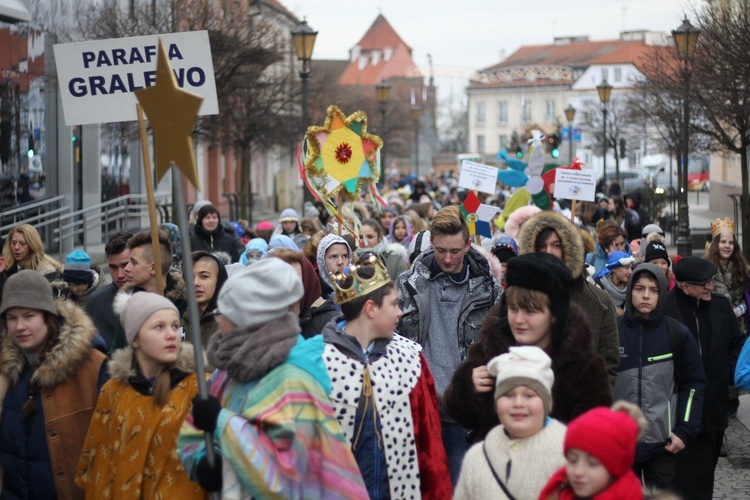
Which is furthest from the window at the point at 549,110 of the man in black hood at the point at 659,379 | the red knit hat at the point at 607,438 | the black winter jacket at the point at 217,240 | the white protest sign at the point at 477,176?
the red knit hat at the point at 607,438

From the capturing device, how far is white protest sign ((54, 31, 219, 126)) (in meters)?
6.51

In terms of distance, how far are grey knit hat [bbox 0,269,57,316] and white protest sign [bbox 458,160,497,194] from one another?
847 centimetres

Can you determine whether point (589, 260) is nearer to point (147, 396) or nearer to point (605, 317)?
point (605, 317)

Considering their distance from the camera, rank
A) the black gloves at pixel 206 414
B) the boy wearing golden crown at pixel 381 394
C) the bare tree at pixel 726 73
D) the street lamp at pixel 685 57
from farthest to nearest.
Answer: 1. the street lamp at pixel 685 57
2. the bare tree at pixel 726 73
3. the boy wearing golden crown at pixel 381 394
4. the black gloves at pixel 206 414

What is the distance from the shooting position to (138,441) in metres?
4.73

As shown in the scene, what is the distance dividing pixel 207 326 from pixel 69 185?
17.3 m

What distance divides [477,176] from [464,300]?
7.38 meters

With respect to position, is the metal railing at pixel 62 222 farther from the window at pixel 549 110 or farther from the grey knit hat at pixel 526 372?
the window at pixel 549 110

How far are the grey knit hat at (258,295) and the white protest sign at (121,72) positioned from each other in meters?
2.40

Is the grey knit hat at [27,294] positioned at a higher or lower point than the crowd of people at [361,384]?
higher

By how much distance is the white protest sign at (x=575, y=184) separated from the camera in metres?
12.6

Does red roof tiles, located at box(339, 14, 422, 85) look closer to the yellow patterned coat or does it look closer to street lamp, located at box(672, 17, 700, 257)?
street lamp, located at box(672, 17, 700, 257)

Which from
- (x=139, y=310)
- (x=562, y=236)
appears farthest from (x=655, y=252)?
(x=139, y=310)

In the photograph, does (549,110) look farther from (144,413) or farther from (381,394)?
(144,413)
